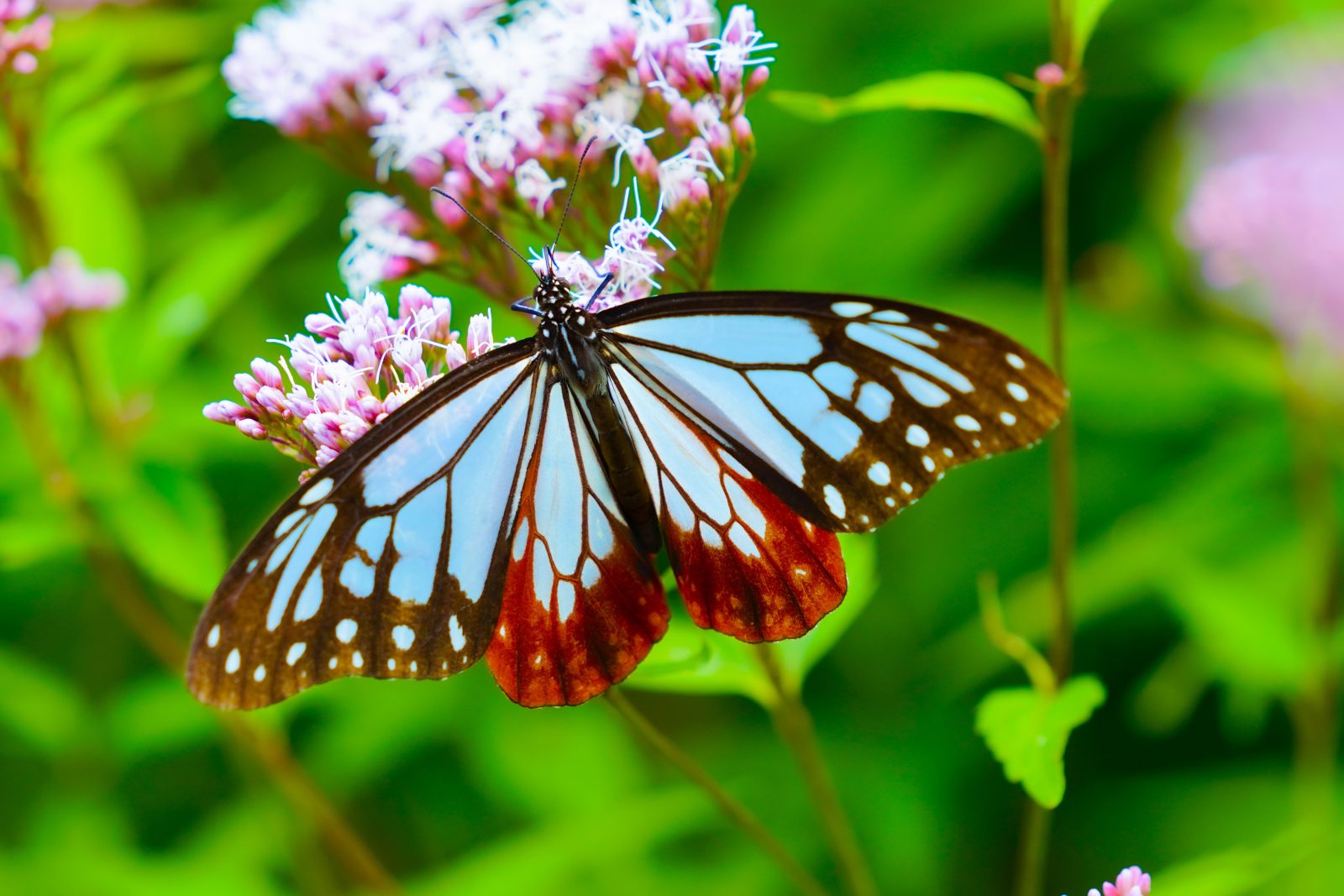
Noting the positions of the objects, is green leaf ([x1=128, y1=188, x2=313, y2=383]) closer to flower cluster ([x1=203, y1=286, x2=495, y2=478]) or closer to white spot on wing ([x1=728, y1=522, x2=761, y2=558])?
flower cluster ([x1=203, y1=286, x2=495, y2=478])

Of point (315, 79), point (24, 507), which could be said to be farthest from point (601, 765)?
point (315, 79)

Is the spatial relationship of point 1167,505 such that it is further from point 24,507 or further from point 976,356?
point 24,507

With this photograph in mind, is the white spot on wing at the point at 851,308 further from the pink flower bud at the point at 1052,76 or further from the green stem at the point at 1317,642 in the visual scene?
the green stem at the point at 1317,642

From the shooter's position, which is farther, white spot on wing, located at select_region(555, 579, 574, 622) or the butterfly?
white spot on wing, located at select_region(555, 579, 574, 622)

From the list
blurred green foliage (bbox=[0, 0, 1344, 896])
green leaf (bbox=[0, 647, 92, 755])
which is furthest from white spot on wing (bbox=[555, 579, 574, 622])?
green leaf (bbox=[0, 647, 92, 755])

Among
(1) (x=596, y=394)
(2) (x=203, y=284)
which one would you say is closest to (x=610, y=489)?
(1) (x=596, y=394)
